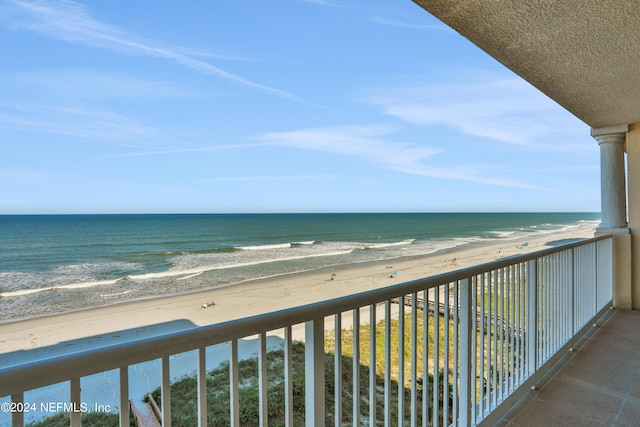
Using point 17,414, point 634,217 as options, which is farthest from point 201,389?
point 634,217

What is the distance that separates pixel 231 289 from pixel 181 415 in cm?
897

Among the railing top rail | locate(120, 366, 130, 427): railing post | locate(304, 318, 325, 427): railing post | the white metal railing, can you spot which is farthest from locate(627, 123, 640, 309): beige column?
locate(120, 366, 130, 427): railing post

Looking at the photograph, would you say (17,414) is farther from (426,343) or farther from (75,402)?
(426,343)

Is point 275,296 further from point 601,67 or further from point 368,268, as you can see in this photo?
point 601,67

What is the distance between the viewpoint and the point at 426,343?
5.00ft

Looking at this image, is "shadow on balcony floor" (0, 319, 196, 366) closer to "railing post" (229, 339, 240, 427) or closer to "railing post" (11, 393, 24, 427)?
"railing post" (229, 339, 240, 427)

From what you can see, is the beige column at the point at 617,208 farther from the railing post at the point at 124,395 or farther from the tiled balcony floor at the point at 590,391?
the railing post at the point at 124,395

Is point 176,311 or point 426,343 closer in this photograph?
point 426,343

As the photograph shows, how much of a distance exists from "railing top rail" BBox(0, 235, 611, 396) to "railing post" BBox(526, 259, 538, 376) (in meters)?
1.61

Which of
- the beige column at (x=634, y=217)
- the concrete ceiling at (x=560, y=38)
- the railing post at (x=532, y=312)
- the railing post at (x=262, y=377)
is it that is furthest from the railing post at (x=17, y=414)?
the beige column at (x=634, y=217)

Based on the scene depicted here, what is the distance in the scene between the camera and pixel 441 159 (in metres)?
36.5

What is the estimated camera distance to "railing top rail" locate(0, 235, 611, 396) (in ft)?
1.89

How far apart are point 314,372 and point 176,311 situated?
10625 millimetres

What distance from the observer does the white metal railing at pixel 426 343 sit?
698 mm
